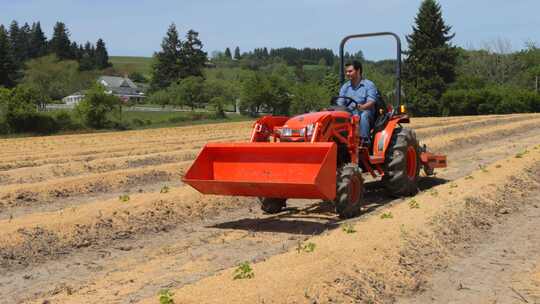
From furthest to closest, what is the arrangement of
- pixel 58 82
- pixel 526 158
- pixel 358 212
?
1. pixel 58 82
2. pixel 526 158
3. pixel 358 212

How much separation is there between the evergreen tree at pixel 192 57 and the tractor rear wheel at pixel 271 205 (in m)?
93.8

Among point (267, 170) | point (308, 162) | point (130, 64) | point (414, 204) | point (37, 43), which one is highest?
point (37, 43)

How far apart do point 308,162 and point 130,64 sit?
535 ft

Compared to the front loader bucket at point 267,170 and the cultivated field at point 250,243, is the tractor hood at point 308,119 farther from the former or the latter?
the cultivated field at point 250,243

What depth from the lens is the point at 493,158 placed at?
54.3 feet

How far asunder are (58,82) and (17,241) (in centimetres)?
8538

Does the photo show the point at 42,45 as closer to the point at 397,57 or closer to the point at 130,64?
the point at 130,64

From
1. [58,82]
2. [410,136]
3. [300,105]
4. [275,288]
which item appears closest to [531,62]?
[300,105]

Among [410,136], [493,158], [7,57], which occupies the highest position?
[7,57]

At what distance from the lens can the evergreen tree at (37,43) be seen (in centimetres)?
12774

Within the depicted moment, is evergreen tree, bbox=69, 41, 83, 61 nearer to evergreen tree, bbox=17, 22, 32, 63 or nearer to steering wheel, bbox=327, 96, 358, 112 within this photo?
evergreen tree, bbox=17, 22, 32, 63

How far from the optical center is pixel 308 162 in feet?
27.3

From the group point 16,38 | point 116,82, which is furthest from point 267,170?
point 16,38

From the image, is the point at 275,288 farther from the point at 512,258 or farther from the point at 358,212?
the point at 358,212
